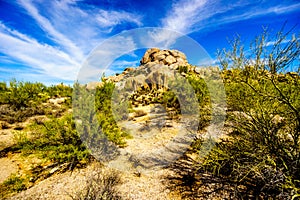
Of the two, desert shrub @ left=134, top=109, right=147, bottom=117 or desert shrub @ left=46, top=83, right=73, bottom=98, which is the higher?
desert shrub @ left=46, top=83, right=73, bottom=98

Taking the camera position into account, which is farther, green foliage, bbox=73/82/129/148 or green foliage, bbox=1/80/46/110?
green foliage, bbox=1/80/46/110

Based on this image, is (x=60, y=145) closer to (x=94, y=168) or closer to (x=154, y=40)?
(x=94, y=168)

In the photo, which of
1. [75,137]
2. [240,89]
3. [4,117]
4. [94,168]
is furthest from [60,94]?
[240,89]

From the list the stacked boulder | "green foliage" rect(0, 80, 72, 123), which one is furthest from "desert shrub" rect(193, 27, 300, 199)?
the stacked boulder

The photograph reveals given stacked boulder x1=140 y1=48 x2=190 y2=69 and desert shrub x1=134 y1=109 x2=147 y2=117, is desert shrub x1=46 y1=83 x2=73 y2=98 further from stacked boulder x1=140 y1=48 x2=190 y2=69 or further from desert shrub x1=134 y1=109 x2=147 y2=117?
stacked boulder x1=140 y1=48 x2=190 y2=69

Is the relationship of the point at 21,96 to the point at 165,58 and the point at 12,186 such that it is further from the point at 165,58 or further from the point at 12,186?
the point at 165,58

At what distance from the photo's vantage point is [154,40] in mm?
9836

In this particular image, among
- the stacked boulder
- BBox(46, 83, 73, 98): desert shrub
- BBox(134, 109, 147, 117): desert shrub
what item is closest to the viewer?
BBox(134, 109, 147, 117): desert shrub

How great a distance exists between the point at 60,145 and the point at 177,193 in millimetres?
3716

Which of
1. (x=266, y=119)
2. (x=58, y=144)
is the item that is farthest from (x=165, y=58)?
(x=266, y=119)

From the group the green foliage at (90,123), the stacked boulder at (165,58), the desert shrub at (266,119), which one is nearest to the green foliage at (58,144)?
the green foliage at (90,123)

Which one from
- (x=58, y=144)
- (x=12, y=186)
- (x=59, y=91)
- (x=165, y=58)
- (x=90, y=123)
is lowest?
(x=12, y=186)

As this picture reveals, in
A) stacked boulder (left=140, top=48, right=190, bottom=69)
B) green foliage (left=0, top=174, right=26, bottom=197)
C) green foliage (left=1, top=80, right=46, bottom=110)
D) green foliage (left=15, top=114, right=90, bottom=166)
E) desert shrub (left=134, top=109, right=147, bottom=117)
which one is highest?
stacked boulder (left=140, top=48, right=190, bottom=69)

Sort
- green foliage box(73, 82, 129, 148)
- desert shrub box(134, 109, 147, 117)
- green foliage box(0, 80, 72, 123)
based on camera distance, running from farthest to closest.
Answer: desert shrub box(134, 109, 147, 117)
green foliage box(0, 80, 72, 123)
green foliage box(73, 82, 129, 148)
